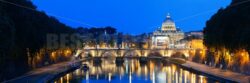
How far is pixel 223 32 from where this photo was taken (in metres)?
62.8

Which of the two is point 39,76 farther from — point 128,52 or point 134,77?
point 128,52

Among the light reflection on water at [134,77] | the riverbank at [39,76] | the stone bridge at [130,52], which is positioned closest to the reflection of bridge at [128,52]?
the stone bridge at [130,52]

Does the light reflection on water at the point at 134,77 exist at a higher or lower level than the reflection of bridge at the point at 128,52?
lower

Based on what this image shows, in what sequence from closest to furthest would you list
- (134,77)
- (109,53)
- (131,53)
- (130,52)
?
(134,77) → (109,53) → (130,52) → (131,53)

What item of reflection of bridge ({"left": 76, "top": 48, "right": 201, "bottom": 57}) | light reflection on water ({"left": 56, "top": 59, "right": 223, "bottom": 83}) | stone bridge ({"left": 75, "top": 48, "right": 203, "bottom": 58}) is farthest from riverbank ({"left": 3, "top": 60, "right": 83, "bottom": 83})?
reflection of bridge ({"left": 76, "top": 48, "right": 201, "bottom": 57})

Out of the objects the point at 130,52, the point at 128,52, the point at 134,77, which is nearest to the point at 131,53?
the point at 130,52

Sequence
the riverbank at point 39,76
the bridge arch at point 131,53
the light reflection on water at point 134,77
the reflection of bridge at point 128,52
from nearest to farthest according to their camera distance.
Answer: the riverbank at point 39,76, the light reflection on water at point 134,77, the reflection of bridge at point 128,52, the bridge arch at point 131,53

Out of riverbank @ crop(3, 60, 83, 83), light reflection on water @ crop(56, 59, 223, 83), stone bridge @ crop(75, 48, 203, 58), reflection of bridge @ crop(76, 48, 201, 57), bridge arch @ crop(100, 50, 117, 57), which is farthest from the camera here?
bridge arch @ crop(100, 50, 117, 57)

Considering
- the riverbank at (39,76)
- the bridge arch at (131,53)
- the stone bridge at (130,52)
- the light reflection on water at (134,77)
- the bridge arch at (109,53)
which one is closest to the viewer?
the riverbank at (39,76)

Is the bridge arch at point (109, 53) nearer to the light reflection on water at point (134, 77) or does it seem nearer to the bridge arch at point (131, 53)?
the bridge arch at point (131, 53)

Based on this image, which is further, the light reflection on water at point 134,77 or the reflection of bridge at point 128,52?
the reflection of bridge at point 128,52

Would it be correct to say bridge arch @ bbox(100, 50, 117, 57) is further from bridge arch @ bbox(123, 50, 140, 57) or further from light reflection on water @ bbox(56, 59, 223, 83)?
light reflection on water @ bbox(56, 59, 223, 83)

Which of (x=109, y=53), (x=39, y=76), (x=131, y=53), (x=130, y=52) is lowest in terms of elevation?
(x=39, y=76)

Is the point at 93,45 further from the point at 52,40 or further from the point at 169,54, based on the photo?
the point at 52,40
